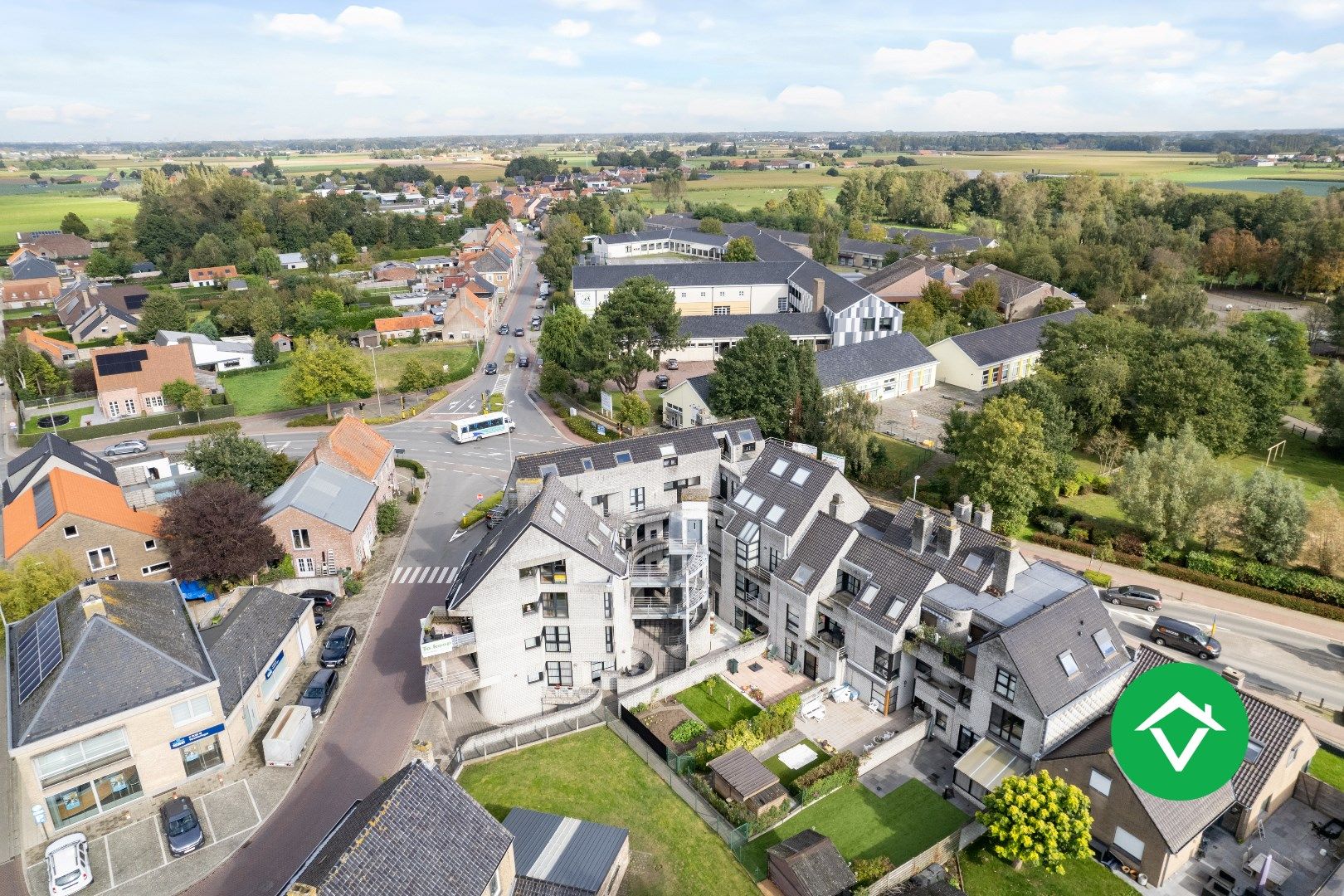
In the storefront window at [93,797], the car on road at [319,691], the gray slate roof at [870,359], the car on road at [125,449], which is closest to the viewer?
the storefront window at [93,797]

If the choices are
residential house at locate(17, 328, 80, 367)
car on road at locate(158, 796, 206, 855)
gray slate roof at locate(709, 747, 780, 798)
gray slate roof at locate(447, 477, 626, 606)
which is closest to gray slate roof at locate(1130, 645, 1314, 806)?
gray slate roof at locate(709, 747, 780, 798)

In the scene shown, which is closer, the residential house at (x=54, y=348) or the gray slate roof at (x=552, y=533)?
the gray slate roof at (x=552, y=533)

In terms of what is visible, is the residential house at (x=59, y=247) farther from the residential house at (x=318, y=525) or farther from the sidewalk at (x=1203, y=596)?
the sidewalk at (x=1203, y=596)

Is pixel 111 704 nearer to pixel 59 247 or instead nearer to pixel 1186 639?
pixel 1186 639

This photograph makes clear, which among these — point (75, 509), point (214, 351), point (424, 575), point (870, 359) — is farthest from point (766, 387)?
point (214, 351)

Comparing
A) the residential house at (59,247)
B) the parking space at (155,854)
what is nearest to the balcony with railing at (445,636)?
the parking space at (155,854)

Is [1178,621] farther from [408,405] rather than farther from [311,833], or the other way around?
[408,405]
